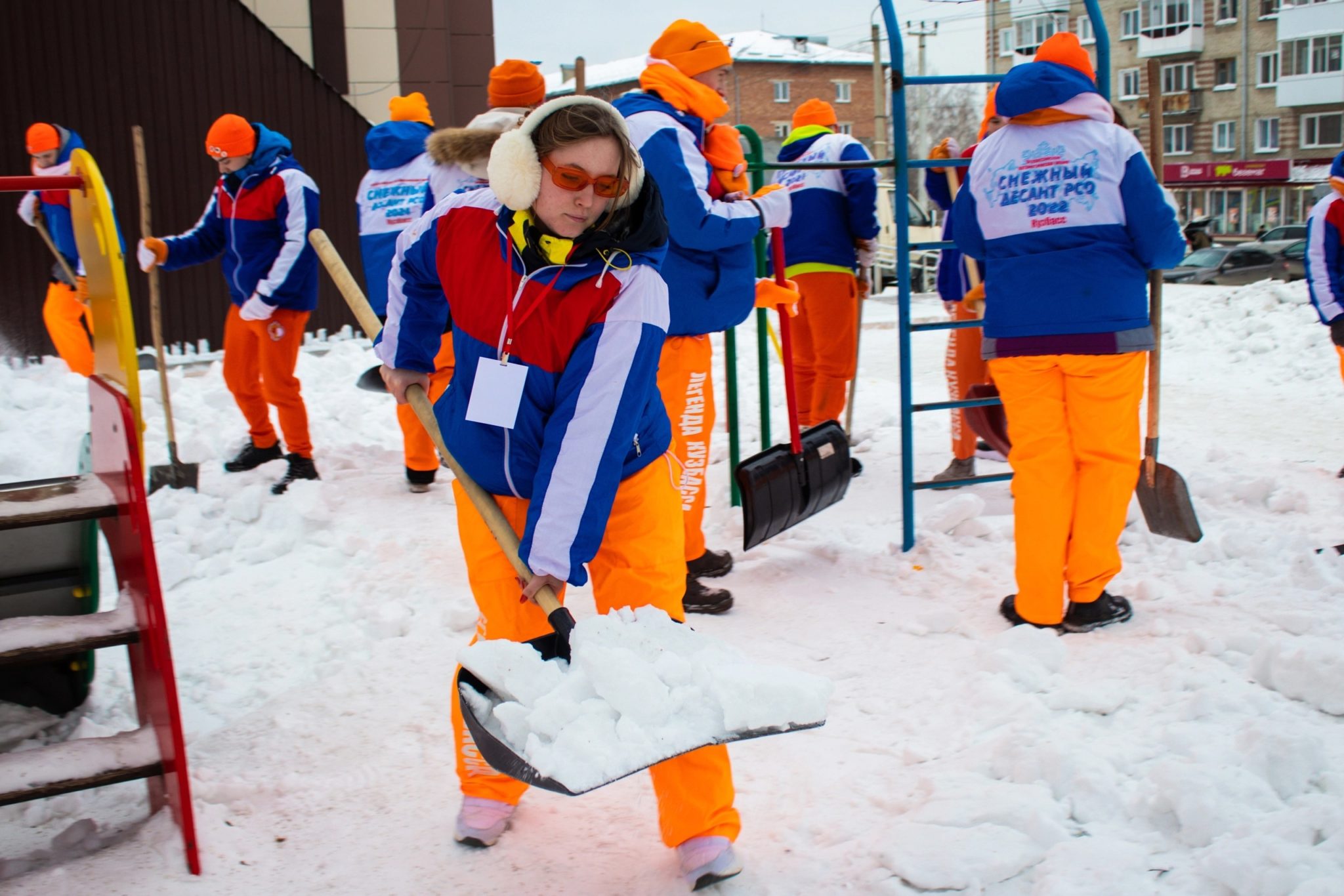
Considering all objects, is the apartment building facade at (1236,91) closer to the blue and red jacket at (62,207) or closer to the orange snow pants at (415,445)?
the blue and red jacket at (62,207)

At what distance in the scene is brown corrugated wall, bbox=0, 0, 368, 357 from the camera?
10641 millimetres

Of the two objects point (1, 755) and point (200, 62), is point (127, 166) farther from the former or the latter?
point (1, 755)

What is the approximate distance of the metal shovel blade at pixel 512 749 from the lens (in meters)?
1.97

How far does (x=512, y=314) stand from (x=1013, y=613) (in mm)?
2487

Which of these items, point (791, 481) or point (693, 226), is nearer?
point (693, 226)

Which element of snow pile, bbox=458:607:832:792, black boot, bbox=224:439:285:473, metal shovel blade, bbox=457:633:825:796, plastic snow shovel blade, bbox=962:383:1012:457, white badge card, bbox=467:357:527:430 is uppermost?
white badge card, bbox=467:357:527:430

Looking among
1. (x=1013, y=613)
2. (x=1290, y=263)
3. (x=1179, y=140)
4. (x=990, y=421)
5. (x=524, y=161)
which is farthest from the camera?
(x=1179, y=140)

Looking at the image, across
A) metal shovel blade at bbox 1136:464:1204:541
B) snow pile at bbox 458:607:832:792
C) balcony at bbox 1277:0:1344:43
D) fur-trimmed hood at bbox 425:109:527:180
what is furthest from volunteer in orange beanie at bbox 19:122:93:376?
balcony at bbox 1277:0:1344:43

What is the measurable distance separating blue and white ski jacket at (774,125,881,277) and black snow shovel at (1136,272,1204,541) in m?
1.87

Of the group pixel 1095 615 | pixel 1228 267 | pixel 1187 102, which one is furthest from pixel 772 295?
pixel 1187 102

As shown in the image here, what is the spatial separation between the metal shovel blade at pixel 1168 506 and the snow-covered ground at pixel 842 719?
18cm

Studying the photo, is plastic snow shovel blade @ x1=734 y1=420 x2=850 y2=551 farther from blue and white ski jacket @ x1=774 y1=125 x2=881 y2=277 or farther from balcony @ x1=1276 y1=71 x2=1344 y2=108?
balcony @ x1=1276 y1=71 x2=1344 y2=108

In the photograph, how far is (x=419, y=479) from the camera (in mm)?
6133

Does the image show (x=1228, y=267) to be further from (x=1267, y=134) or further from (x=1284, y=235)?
(x=1267, y=134)
